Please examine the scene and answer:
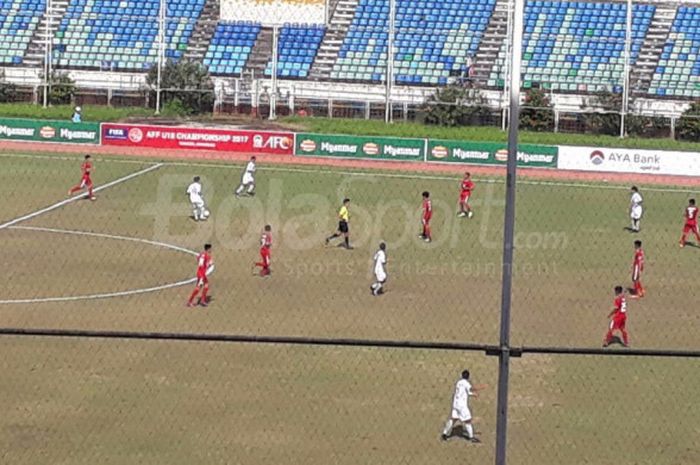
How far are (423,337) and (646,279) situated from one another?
8.13m

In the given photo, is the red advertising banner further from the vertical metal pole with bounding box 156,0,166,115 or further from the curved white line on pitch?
the curved white line on pitch

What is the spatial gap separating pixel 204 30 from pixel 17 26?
8.23m

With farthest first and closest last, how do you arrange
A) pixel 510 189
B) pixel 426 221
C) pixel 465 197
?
pixel 465 197 → pixel 426 221 → pixel 510 189

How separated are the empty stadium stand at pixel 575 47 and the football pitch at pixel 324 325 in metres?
13.8

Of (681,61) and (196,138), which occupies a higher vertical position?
(681,61)

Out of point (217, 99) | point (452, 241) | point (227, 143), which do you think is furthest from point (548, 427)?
point (217, 99)

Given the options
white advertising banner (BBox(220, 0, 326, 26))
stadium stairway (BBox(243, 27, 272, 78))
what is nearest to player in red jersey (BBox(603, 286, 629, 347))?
white advertising banner (BBox(220, 0, 326, 26))

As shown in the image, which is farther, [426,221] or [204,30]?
[204,30]

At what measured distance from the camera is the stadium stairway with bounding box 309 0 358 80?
5731cm

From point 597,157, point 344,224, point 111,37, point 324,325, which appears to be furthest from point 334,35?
point 324,325

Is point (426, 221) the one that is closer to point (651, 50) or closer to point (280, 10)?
point (280, 10)

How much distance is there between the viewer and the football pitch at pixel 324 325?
16656 millimetres

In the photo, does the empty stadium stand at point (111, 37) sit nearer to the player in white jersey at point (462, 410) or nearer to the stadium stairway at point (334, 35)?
the stadium stairway at point (334, 35)

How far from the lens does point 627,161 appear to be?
44562mm
